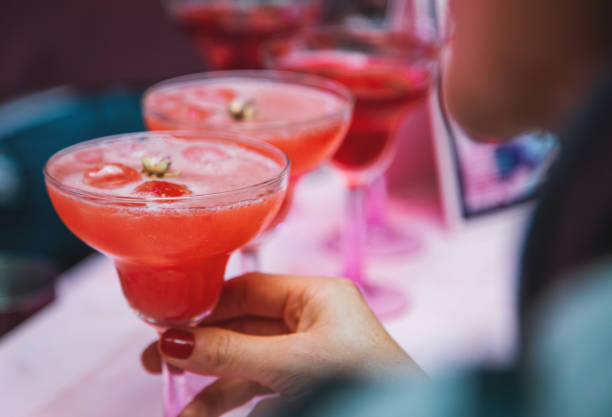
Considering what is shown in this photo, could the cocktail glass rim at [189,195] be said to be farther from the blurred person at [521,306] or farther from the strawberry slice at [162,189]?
the blurred person at [521,306]

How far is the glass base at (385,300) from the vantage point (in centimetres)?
126

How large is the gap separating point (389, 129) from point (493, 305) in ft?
1.35

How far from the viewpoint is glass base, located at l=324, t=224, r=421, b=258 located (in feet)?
5.12

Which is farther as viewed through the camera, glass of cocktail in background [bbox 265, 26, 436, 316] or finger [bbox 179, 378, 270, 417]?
glass of cocktail in background [bbox 265, 26, 436, 316]

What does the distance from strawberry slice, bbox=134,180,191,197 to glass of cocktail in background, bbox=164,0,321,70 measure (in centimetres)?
125

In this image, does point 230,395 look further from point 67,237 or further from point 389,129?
point 67,237

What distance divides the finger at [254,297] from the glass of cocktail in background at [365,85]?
394 mm

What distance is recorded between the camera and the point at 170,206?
71 cm

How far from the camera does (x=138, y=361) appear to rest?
1.13 meters

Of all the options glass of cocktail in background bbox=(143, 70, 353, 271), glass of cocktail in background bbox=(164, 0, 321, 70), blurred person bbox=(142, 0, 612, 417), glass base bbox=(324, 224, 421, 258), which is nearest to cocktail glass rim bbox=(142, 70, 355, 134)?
glass of cocktail in background bbox=(143, 70, 353, 271)

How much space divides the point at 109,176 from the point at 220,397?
32 centimetres

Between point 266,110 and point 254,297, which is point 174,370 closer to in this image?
point 254,297

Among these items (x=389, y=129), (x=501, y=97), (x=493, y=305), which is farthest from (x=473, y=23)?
(x=493, y=305)

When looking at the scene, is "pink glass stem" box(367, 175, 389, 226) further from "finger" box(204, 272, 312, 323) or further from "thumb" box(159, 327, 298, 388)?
"thumb" box(159, 327, 298, 388)
